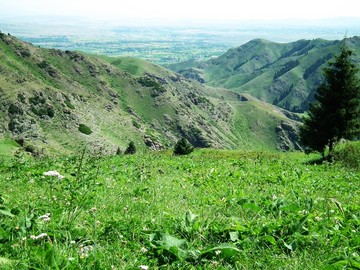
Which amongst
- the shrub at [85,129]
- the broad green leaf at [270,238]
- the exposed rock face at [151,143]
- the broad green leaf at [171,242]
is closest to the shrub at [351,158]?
the broad green leaf at [270,238]

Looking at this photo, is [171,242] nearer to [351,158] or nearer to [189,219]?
[189,219]

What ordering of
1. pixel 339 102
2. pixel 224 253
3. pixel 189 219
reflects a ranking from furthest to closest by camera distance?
pixel 339 102 < pixel 189 219 < pixel 224 253

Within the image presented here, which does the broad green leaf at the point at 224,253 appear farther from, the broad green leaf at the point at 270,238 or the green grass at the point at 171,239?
the broad green leaf at the point at 270,238

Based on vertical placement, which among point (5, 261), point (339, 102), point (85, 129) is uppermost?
point (5, 261)

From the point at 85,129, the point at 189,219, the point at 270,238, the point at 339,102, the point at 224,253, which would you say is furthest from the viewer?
the point at 85,129

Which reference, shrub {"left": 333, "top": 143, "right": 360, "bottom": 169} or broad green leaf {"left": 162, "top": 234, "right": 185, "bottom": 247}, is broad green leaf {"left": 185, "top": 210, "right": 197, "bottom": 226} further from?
shrub {"left": 333, "top": 143, "right": 360, "bottom": 169}

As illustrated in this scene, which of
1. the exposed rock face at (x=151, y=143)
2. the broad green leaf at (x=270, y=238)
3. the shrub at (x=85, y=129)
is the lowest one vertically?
the exposed rock face at (x=151, y=143)

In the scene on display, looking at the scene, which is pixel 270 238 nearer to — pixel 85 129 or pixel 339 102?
pixel 339 102

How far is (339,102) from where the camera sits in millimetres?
35750

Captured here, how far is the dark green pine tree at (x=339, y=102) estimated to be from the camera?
1399 inches

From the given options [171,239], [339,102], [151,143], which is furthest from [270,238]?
[151,143]

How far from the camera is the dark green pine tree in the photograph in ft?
117

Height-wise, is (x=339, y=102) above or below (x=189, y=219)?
below

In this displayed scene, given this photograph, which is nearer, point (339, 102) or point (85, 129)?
point (339, 102)
